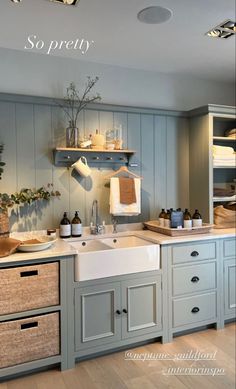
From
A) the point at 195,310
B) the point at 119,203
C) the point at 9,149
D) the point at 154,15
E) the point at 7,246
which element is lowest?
the point at 195,310

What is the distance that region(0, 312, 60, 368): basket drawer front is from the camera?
2.05m

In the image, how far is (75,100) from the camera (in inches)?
111

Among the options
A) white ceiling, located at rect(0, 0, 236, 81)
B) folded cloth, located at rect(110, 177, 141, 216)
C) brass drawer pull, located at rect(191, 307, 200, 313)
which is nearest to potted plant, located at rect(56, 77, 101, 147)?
white ceiling, located at rect(0, 0, 236, 81)

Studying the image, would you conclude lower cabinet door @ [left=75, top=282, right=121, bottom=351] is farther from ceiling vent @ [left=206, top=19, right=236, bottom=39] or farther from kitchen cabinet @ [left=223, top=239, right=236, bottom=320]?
ceiling vent @ [left=206, top=19, right=236, bottom=39]

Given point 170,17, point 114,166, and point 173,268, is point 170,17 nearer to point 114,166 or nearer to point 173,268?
point 114,166

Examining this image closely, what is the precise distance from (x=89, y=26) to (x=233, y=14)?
3.33ft

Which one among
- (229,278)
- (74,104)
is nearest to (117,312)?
(229,278)

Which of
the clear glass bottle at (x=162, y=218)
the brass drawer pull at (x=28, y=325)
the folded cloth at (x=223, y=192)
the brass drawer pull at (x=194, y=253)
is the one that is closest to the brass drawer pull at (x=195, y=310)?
the brass drawer pull at (x=194, y=253)

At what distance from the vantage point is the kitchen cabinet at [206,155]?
10.1ft

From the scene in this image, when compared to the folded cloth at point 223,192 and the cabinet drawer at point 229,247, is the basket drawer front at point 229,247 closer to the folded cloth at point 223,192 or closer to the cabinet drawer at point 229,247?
the cabinet drawer at point 229,247

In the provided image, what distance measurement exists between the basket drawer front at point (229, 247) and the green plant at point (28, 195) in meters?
1.57

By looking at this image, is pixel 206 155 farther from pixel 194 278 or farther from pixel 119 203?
pixel 194 278

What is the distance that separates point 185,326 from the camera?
2668mm

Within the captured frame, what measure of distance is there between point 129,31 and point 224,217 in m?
1.94
